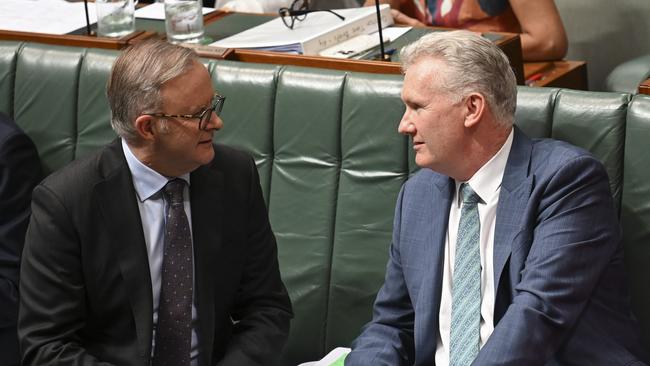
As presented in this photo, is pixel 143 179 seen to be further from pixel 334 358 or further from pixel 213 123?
pixel 334 358

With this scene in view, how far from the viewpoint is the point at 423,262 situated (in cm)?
239

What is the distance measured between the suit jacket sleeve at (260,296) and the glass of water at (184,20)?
90 centimetres

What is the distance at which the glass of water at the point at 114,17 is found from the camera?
3377 millimetres

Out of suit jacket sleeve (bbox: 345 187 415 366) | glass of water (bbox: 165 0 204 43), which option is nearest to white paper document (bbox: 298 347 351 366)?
suit jacket sleeve (bbox: 345 187 415 366)

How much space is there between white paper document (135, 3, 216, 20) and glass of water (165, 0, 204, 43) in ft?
1.17

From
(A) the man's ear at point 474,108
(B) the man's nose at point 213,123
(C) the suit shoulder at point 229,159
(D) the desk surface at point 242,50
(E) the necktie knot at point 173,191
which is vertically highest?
(A) the man's ear at point 474,108

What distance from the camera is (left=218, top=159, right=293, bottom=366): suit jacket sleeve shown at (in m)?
2.45

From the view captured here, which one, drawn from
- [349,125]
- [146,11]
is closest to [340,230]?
[349,125]

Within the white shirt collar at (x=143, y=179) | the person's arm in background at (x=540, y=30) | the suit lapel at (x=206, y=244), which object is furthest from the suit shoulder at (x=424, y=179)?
the person's arm in background at (x=540, y=30)

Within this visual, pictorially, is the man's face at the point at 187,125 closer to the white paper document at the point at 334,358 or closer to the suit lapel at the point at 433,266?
the suit lapel at the point at 433,266

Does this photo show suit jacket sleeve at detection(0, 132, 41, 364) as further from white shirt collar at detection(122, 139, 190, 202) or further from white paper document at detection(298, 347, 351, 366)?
white paper document at detection(298, 347, 351, 366)

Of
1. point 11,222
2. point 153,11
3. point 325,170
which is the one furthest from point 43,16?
point 325,170

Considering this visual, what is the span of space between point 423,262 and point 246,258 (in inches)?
15.5

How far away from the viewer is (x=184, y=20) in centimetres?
329
